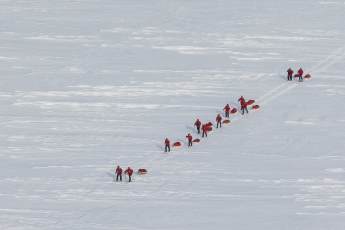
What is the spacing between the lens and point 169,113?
48.3 metres

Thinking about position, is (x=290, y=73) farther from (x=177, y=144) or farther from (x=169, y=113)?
(x=177, y=144)

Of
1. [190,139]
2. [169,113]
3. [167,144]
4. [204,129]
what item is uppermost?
[169,113]

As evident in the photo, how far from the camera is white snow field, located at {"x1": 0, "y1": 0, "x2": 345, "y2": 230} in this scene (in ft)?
122

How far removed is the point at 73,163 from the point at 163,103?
9.25 metres

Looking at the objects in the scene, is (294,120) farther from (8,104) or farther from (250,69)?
(8,104)

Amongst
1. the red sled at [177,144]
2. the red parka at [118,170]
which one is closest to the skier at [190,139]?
the red sled at [177,144]

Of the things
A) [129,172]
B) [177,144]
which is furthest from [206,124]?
[129,172]

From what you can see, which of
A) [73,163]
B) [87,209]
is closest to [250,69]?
[73,163]

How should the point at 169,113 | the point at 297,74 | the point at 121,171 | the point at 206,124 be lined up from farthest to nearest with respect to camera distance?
the point at 297,74 < the point at 169,113 < the point at 206,124 < the point at 121,171

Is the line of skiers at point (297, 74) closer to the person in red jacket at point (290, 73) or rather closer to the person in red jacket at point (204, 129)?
the person in red jacket at point (290, 73)

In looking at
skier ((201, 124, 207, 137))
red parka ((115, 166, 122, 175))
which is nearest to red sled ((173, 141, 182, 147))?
skier ((201, 124, 207, 137))

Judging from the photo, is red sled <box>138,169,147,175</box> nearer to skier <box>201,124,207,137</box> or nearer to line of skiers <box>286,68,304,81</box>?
skier <box>201,124,207,137</box>

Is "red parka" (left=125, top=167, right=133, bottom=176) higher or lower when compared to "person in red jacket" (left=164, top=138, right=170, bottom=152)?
lower

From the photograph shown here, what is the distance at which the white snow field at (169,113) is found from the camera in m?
37.3
